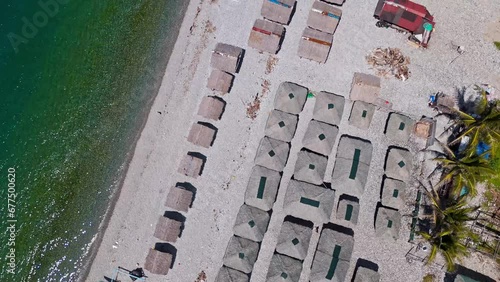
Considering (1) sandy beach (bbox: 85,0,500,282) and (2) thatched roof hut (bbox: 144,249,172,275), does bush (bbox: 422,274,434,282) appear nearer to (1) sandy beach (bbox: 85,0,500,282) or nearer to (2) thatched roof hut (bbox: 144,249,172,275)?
(1) sandy beach (bbox: 85,0,500,282)

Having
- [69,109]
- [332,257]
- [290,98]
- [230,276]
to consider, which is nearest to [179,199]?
[230,276]

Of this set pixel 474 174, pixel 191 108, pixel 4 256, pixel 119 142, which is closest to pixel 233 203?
pixel 191 108

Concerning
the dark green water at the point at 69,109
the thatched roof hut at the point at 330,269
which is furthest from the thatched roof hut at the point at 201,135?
the thatched roof hut at the point at 330,269

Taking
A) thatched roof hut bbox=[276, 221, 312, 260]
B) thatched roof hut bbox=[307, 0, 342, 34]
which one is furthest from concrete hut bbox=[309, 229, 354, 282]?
thatched roof hut bbox=[307, 0, 342, 34]

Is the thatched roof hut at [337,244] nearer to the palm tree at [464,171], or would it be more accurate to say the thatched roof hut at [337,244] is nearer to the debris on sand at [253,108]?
the palm tree at [464,171]

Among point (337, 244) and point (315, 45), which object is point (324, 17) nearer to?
→ point (315, 45)
